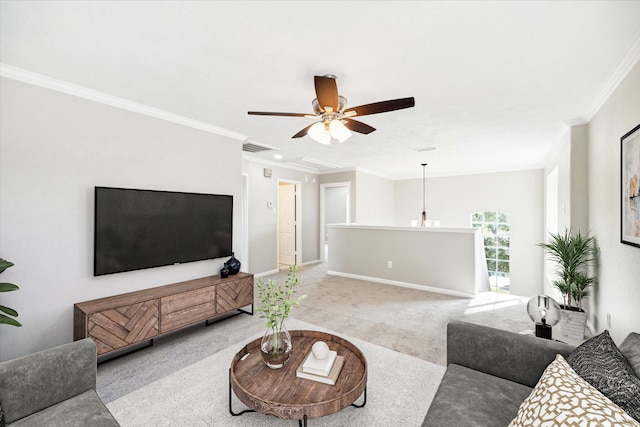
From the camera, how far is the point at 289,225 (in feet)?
22.9

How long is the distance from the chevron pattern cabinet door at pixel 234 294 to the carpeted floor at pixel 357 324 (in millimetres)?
225

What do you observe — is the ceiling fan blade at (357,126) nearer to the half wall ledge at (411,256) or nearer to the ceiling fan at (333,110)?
the ceiling fan at (333,110)

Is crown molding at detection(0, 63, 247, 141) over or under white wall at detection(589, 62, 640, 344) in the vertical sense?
over

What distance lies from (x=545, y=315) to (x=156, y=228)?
12.2ft

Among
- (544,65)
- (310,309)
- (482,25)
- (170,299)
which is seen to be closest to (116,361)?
(170,299)

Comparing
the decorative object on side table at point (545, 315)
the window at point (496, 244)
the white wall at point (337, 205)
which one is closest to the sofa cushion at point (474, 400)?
the decorative object on side table at point (545, 315)

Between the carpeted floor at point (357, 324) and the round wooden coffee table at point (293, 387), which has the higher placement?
the round wooden coffee table at point (293, 387)

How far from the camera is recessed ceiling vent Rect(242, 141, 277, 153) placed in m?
4.36

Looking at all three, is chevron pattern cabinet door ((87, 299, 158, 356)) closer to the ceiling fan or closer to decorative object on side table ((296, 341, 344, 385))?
decorative object on side table ((296, 341, 344, 385))

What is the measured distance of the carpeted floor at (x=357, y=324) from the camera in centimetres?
247

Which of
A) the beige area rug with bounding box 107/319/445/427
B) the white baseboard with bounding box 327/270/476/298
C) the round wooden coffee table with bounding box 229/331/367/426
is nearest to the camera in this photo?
the round wooden coffee table with bounding box 229/331/367/426

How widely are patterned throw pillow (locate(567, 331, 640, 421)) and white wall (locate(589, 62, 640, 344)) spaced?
46.4 inches

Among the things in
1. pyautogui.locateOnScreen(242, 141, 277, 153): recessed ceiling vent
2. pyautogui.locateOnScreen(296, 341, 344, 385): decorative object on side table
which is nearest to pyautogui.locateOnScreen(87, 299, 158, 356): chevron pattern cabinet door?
pyautogui.locateOnScreen(296, 341, 344, 385): decorative object on side table

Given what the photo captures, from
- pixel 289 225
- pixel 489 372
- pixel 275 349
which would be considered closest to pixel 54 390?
pixel 275 349
